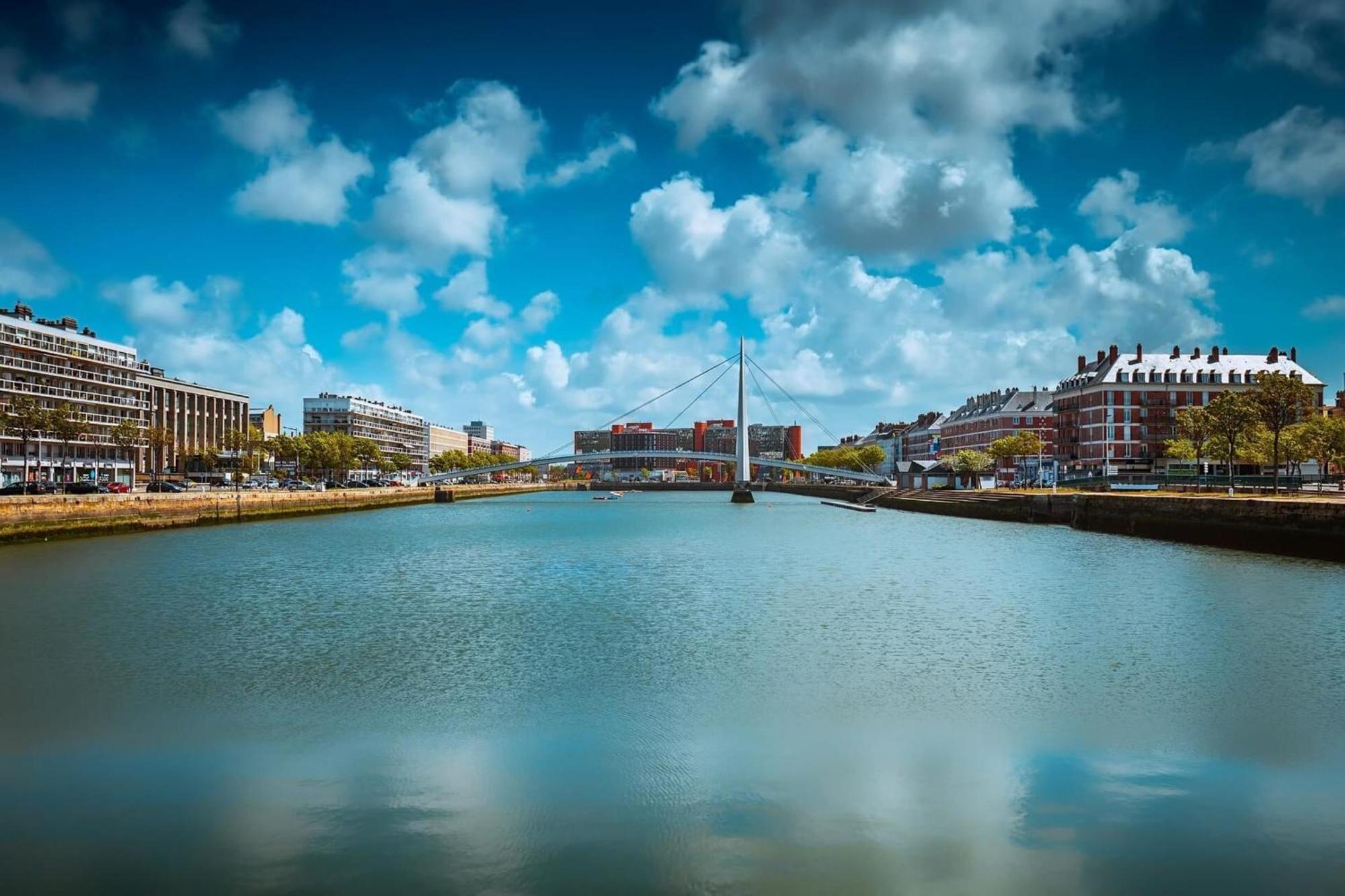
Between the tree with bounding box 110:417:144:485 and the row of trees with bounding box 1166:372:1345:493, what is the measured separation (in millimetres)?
72529

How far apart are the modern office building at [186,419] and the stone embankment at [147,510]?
85.9 feet

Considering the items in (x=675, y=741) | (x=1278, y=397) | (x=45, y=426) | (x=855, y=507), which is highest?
(x=1278, y=397)

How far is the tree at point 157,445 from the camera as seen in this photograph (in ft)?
251

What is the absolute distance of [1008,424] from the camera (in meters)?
111

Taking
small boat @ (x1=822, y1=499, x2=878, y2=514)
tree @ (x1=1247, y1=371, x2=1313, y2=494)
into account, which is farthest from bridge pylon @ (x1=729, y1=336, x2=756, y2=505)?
tree @ (x1=1247, y1=371, x2=1313, y2=494)

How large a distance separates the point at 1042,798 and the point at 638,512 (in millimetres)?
72299

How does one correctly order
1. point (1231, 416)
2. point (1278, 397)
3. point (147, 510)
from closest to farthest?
point (1278, 397) < point (147, 510) < point (1231, 416)

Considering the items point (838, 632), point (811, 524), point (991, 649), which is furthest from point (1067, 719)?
point (811, 524)

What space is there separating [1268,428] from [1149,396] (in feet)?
79.1

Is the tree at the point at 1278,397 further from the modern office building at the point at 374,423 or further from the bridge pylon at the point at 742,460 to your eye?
the modern office building at the point at 374,423

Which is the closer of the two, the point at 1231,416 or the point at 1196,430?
the point at 1231,416

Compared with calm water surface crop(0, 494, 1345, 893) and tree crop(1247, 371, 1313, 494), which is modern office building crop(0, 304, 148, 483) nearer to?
calm water surface crop(0, 494, 1345, 893)

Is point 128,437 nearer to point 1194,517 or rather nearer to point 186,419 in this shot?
point 186,419

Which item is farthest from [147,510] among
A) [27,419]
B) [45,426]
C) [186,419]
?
[186,419]
